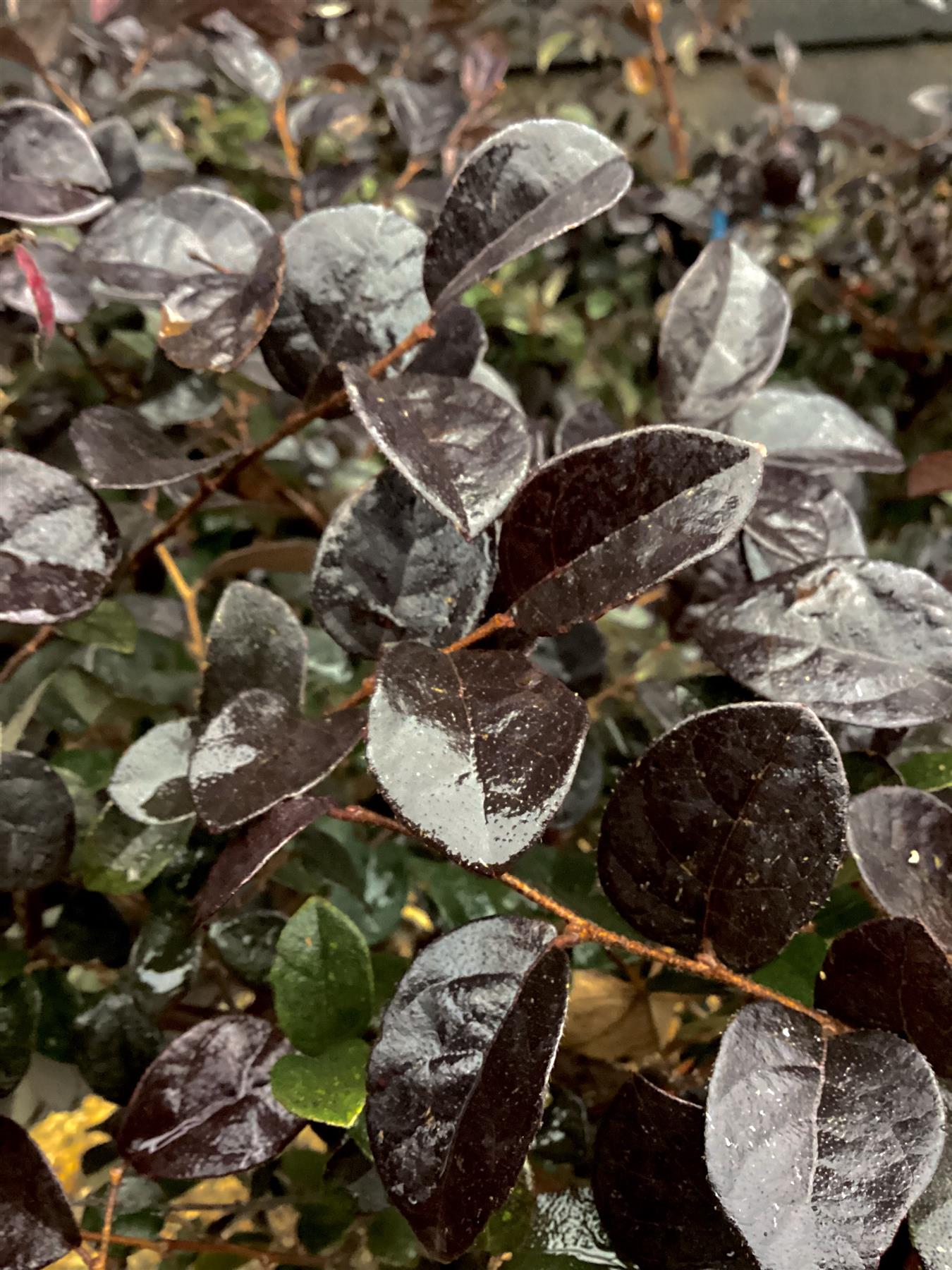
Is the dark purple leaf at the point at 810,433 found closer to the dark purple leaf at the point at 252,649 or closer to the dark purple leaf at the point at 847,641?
the dark purple leaf at the point at 847,641

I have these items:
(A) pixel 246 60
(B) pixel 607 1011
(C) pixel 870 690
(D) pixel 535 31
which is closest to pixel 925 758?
(C) pixel 870 690

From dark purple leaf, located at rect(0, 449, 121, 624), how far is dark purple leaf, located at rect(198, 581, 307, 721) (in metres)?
0.05

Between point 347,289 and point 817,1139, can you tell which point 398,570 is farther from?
point 817,1139

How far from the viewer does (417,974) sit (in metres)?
0.31

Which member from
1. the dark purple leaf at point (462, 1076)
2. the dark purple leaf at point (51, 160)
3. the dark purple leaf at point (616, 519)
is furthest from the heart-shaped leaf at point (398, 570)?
the dark purple leaf at point (51, 160)

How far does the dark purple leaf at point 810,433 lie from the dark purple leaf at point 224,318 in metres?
0.23

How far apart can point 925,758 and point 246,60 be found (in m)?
0.75

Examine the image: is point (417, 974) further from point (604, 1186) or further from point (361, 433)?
point (361, 433)

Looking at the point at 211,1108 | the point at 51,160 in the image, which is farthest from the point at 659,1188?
the point at 51,160

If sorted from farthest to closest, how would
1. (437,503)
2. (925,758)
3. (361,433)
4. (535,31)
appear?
(535,31) < (361,433) < (925,758) < (437,503)

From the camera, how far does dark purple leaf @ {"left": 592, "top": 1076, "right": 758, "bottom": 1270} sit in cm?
32

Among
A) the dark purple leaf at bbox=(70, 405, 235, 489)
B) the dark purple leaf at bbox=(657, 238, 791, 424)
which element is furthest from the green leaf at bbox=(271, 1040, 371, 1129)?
the dark purple leaf at bbox=(657, 238, 791, 424)

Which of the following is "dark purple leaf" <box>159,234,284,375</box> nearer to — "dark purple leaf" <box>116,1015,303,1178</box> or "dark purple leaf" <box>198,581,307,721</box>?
"dark purple leaf" <box>198,581,307,721</box>

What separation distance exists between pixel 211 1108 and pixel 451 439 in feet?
0.96
